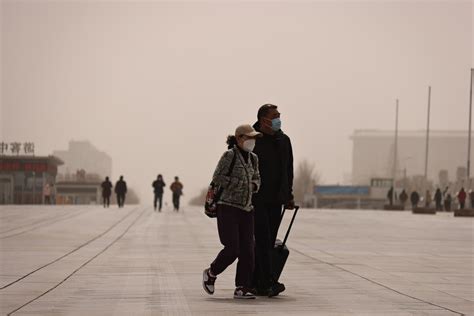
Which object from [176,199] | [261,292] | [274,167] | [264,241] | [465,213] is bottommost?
[465,213]

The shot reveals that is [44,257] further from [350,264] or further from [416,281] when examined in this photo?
[416,281]

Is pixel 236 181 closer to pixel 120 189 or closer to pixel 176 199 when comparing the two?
pixel 176 199

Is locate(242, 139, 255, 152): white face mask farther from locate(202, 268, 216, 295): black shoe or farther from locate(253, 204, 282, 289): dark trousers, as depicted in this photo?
locate(202, 268, 216, 295): black shoe

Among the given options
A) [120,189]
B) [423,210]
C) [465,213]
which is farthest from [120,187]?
[423,210]

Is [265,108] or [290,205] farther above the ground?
[265,108]

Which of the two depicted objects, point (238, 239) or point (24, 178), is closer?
point (238, 239)

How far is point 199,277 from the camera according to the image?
15234mm

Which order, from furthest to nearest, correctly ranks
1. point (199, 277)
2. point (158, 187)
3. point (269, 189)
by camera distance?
point (158, 187) < point (199, 277) < point (269, 189)

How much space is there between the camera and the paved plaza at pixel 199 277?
38.1 feet

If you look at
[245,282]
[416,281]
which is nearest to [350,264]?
[416,281]

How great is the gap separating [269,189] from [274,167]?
0.28 metres

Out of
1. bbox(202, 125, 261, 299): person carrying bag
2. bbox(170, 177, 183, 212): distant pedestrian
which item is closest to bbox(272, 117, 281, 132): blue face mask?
bbox(202, 125, 261, 299): person carrying bag

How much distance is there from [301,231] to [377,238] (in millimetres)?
3831

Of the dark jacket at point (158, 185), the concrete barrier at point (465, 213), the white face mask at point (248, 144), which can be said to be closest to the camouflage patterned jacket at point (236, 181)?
the white face mask at point (248, 144)
